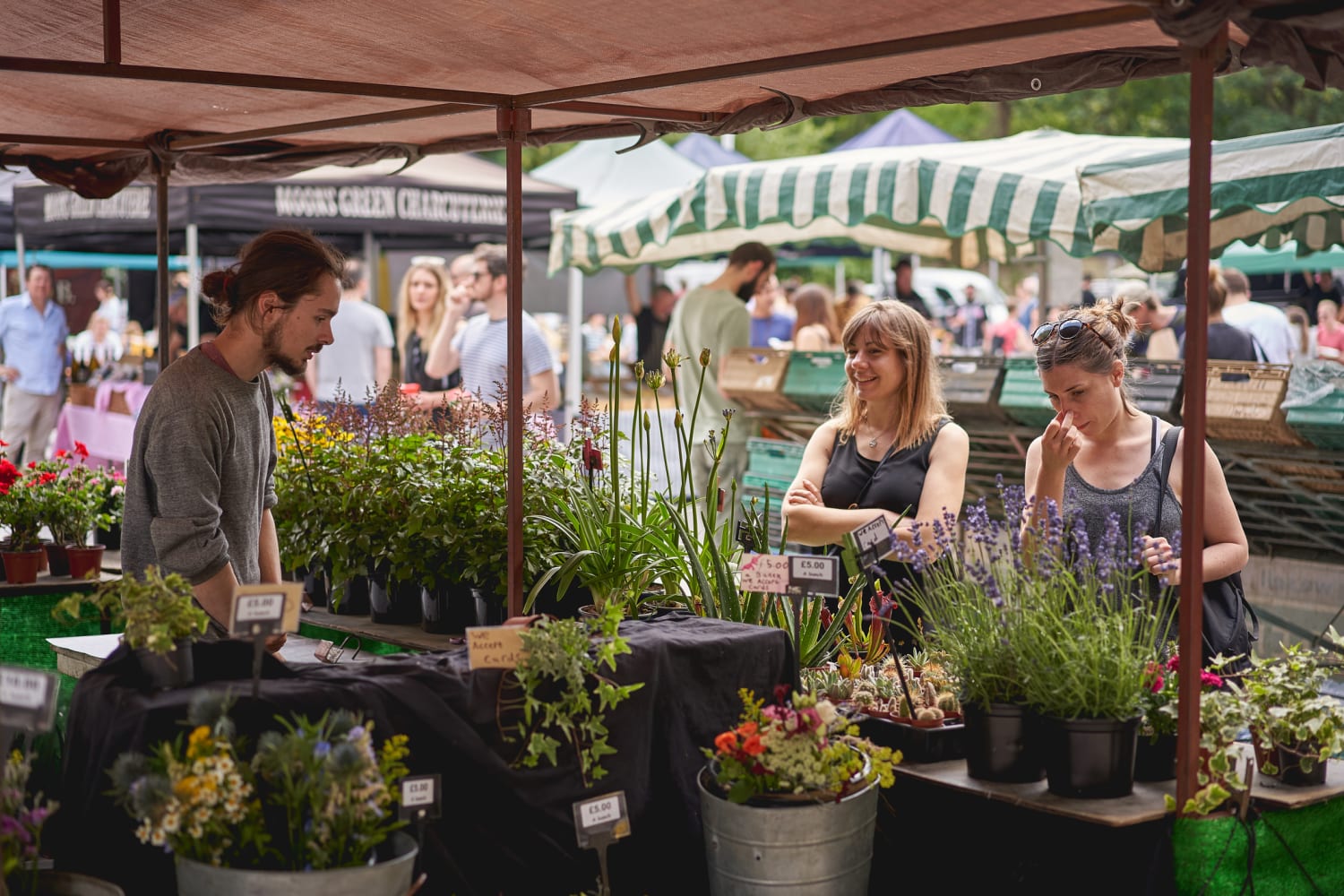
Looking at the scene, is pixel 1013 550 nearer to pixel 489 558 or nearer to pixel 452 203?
pixel 489 558

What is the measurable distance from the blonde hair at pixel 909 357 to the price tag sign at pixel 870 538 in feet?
3.15

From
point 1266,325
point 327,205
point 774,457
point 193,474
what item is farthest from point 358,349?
point 193,474

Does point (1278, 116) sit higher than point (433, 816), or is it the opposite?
point (1278, 116)

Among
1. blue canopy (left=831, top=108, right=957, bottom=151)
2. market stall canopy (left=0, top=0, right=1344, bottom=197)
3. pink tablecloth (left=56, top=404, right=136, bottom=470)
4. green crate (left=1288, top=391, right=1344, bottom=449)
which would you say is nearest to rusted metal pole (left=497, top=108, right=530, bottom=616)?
market stall canopy (left=0, top=0, right=1344, bottom=197)

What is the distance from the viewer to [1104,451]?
3182 millimetres

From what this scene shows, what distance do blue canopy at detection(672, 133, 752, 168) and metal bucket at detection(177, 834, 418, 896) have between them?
1278cm

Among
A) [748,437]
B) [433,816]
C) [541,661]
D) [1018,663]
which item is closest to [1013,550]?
[1018,663]

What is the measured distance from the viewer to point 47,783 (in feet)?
10.2

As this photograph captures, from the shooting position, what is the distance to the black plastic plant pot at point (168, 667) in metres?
2.16

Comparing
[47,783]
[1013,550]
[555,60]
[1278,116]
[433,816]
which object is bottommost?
[47,783]

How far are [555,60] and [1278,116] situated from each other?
1770 cm

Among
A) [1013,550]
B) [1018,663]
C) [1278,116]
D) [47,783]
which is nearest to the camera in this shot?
[1018,663]

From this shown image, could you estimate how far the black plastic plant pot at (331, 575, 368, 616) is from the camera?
3748 mm

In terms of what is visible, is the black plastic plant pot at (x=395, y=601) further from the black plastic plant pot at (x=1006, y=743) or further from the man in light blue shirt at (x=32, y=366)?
the man in light blue shirt at (x=32, y=366)
